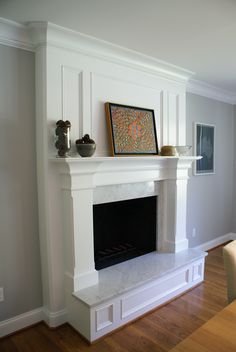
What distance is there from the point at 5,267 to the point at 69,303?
2.08 feet

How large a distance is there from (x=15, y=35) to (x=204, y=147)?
2880 mm

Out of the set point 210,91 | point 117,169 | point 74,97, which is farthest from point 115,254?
point 210,91

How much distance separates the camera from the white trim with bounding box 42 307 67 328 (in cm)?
226

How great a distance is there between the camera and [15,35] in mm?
2055

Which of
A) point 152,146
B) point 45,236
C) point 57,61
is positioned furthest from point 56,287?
point 57,61

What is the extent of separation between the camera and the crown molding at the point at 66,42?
2.02m

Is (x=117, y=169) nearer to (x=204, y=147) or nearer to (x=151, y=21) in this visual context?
(x=151, y=21)

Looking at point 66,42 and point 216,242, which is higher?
point 66,42

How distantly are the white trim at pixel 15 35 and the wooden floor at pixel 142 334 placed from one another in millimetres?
2371

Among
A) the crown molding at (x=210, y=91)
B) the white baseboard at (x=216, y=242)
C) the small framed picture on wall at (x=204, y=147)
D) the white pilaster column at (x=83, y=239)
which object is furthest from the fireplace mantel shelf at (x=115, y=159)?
the white baseboard at (x=216, y=242)

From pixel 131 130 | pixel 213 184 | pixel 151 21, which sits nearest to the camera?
pixel 151 21

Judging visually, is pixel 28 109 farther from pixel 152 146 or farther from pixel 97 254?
pixel 97 254

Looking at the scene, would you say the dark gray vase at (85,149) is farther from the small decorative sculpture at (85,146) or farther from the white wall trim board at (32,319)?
the white wall trim board at (32,319)

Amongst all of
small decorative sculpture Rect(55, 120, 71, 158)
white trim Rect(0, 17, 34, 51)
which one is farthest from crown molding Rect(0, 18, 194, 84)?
small decorative sculpture Rect(55, 120, 71, 158)
